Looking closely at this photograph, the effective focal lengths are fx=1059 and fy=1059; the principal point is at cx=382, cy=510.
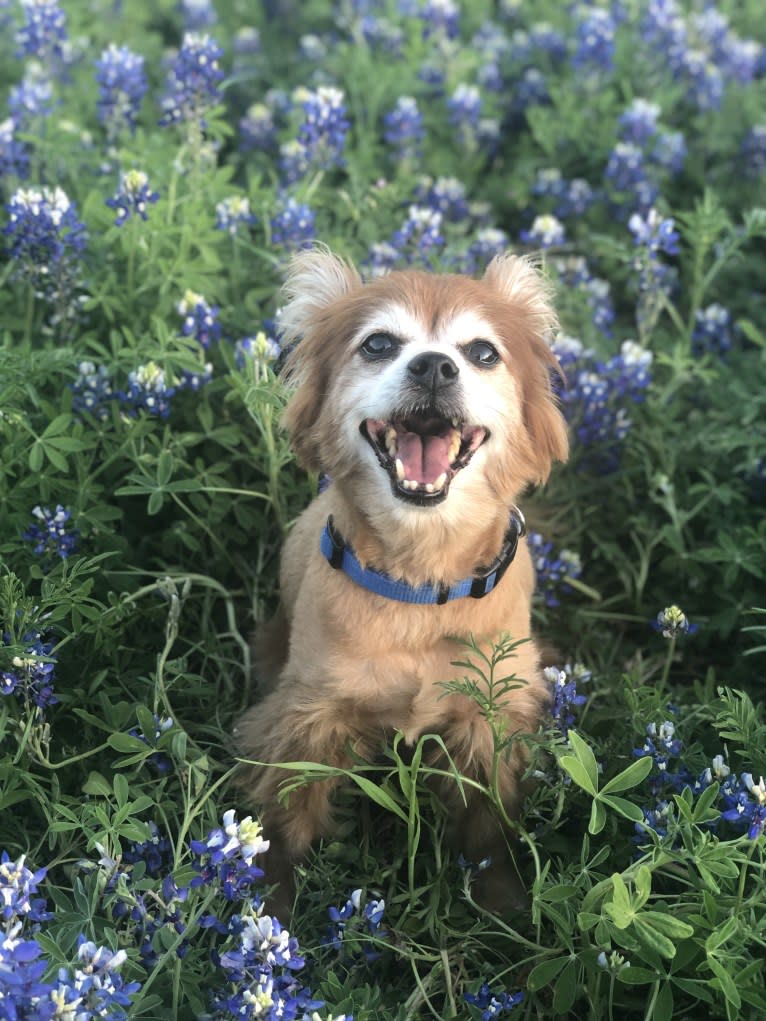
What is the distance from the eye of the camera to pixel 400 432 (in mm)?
2561

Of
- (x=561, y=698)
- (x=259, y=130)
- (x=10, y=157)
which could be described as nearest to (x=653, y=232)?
(x=561, y=698)

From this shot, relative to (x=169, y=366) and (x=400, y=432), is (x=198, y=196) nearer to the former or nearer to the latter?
(x=169, y=366)

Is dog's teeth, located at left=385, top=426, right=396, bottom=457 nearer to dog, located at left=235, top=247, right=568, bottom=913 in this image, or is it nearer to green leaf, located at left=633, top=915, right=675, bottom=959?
dog, located at left=235, top=247, right=568, bottom=913

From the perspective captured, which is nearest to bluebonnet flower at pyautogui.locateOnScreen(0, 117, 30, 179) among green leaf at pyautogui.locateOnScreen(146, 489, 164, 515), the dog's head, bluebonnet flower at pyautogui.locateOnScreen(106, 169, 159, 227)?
bluebonnet flower at pyautogui.locateOnScreen(106, 169, 159, 227)

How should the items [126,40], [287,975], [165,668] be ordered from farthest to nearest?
[126,40]
[165,668]
[287,975]

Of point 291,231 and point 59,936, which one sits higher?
point 291,231

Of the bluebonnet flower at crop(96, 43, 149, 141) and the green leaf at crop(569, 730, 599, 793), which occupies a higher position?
the bluebonnet flower at crop(96, 43, 149, 141)

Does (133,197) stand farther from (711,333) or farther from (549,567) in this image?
(711,333)

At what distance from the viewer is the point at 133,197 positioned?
3.59m

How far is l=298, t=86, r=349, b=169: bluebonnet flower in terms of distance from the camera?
4.42 metres

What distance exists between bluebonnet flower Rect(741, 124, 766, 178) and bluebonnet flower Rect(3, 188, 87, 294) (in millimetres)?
3436

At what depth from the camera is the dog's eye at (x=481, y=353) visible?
8.54ft

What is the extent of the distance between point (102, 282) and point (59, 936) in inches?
93.7

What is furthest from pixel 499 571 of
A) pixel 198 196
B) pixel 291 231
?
pixel 198 196
